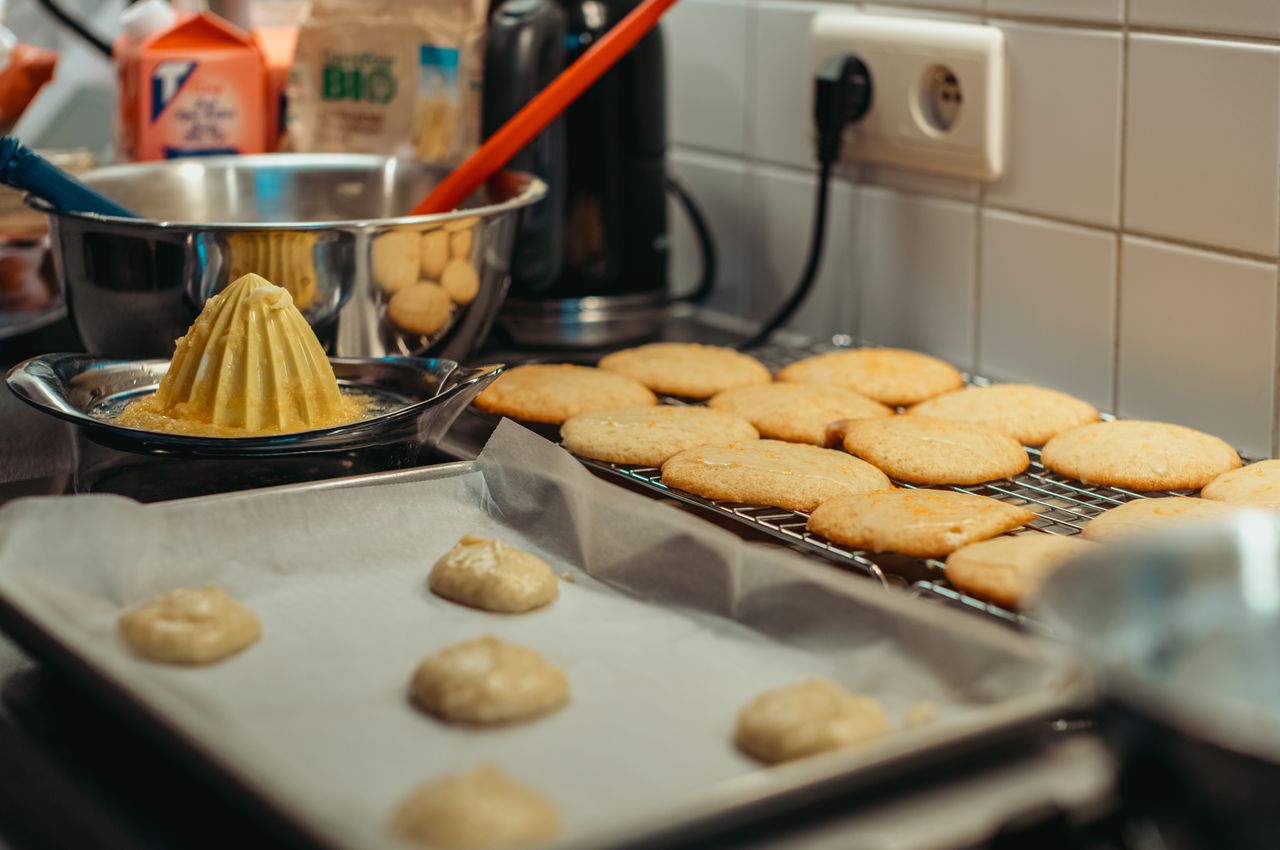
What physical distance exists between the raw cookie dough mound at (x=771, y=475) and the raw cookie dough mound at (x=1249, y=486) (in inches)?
7.7

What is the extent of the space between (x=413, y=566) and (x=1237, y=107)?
0.61 metres

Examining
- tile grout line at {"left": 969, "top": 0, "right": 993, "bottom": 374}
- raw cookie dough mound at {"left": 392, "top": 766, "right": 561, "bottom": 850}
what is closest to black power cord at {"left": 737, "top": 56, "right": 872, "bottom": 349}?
tile grout line at {"left": 969, "top": 0, "right": 993, "bottom": 374}

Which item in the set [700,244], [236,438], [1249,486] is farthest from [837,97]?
[236,438]

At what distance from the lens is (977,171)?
1.14m

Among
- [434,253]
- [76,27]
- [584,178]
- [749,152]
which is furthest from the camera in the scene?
[76,27]

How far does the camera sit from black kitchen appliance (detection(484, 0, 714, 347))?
1.24 metres

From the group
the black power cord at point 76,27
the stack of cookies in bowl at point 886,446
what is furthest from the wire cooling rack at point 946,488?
the black power cord at point 76,27

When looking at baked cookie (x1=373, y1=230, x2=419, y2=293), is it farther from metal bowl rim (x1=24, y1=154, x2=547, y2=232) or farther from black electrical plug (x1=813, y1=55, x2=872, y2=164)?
black electrical plug (x1=813, y1=55, x2=872, y2=164)

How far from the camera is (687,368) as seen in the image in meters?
1.15

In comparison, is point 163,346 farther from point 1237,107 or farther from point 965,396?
point 1237,107

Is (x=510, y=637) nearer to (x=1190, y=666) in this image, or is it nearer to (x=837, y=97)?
(x=1190, y=666)

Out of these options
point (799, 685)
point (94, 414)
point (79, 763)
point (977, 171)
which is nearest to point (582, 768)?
point (799, 685)

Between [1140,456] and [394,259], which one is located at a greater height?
[394,259]

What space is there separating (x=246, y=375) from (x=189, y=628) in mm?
261
